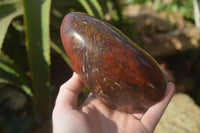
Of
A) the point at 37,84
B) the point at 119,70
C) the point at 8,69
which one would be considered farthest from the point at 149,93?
the point at 8,69

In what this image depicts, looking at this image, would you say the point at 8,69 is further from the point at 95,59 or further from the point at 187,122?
the point at 187,122

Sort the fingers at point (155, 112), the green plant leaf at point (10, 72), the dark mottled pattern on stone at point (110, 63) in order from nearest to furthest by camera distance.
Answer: the dark mottled pattern on stone at point (110, 63), the fingers at point (155, 112), the green plant leaf at point (10, 72)

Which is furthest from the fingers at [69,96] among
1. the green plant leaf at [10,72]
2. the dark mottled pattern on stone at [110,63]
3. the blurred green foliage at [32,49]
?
the green plant leaf at [10,72]

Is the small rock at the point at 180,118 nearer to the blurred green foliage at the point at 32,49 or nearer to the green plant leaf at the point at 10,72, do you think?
the blurred green foliage at the point at 32,49

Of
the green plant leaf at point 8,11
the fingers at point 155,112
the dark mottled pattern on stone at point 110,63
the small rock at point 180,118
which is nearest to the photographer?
the dark mottled pattern on stone at point 110,63

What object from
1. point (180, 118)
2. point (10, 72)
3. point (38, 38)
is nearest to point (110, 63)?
point (38, 38)

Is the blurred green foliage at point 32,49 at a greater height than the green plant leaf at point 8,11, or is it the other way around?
the green plant leaf at point 8,11
